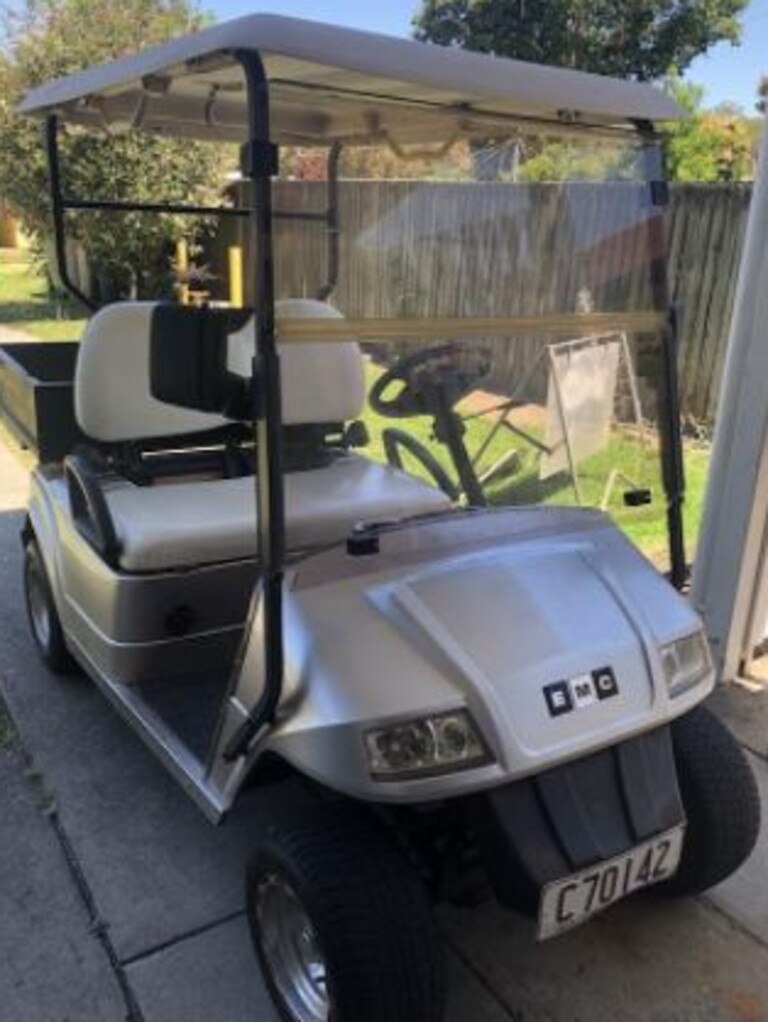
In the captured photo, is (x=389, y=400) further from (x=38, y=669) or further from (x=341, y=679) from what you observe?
(x=38, y=669)

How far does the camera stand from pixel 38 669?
136 inches

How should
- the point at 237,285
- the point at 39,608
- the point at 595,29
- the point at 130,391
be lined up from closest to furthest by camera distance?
1. the point at 237,285
2. the point at 130,391
3. the point at 39,608
4. the point at 595,29

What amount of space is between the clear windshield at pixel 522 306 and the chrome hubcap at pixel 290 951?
99 cm

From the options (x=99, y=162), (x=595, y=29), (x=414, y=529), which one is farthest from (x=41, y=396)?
(x=595, y=29)

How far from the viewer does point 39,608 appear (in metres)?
3.46

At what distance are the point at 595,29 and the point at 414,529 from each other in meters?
26.3

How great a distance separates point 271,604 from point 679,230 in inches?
220

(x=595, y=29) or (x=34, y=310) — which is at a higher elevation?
(x=595, y=29)

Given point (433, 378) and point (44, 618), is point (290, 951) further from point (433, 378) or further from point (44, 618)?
point (44, 618)

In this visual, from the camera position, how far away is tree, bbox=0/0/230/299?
9.20 meters

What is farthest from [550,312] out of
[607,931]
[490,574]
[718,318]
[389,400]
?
[718,318]

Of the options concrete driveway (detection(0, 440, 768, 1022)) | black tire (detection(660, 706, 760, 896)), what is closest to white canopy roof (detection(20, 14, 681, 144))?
black tire (detection(660, 706, 760, 896))

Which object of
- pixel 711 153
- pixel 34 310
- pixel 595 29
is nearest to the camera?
pixel 711 153

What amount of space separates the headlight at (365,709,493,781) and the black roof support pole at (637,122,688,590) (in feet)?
3.00
